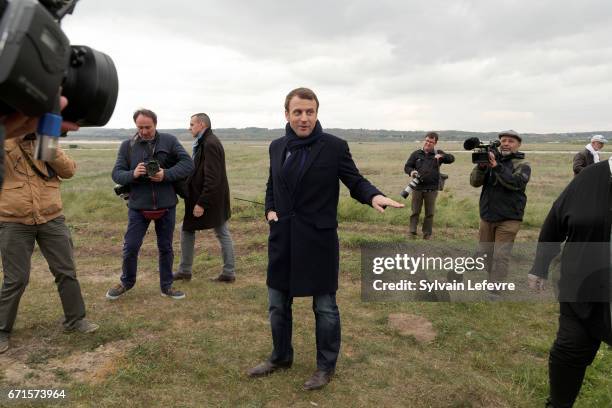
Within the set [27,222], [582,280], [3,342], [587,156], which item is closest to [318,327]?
[582,280]

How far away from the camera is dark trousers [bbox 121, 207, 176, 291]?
16.5 ft

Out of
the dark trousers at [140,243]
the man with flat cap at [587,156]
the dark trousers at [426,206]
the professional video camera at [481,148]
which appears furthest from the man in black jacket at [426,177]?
the dark trousers at [140,243]

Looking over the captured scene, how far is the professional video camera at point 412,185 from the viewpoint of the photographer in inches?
306

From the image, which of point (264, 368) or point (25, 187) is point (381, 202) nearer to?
point (264, 368)

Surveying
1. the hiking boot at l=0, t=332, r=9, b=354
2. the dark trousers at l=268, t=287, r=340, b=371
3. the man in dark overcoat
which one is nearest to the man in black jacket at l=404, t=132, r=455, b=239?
the man in dark overcoat

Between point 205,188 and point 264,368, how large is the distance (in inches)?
106

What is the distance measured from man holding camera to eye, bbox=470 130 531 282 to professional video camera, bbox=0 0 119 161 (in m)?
4.92

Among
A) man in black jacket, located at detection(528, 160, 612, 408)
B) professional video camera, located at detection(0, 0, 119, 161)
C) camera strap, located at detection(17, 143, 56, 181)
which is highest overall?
professional video camera, located at detection(0, 0, 119, 161)

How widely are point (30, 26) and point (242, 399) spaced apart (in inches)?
113

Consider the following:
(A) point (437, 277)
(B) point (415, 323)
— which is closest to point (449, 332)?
(B) point (415, 323)

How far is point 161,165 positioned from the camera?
16.9 feet

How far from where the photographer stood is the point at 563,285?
296 cm

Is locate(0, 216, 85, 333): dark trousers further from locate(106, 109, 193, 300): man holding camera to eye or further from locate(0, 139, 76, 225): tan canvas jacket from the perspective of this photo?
locate(106, 109, 193, 300): man holding camera to eye

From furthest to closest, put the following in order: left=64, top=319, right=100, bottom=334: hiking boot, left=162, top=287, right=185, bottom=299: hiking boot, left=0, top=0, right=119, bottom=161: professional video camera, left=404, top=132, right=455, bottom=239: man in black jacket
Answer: left=404, top=132, right=455, bottom=239: man in black jacket, left=162, top=287, right=185, bottom=299: hiking boot, left=64, top=319, right=100, bottom=334: hiking boot, left=0, top=0, right=119, bottom=161: professional video camera
